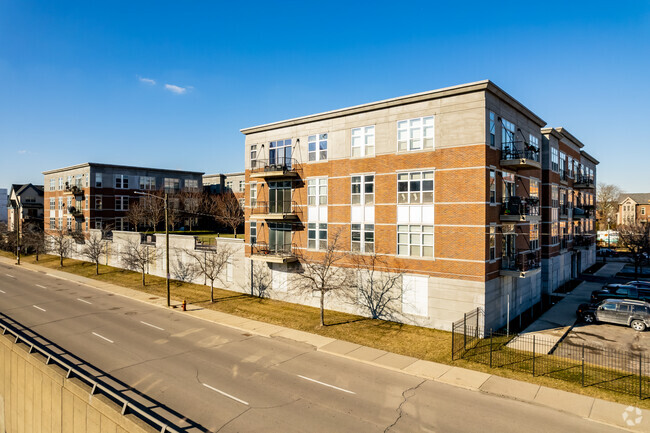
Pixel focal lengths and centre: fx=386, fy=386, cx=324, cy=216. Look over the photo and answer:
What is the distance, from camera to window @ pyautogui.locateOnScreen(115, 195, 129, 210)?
199 feet

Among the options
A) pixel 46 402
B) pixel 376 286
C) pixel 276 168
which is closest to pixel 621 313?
pixel 376 286

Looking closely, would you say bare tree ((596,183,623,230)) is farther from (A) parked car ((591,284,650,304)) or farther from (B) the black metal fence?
(B) the black metal fence

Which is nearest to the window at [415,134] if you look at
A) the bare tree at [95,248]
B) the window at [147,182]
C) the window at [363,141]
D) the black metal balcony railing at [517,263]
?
the window at [363,141]

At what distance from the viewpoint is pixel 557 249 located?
1448 inches

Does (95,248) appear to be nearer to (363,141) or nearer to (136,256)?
(136,256)

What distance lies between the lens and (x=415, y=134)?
2519 centimetres

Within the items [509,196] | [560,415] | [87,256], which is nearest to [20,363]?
[560,415]

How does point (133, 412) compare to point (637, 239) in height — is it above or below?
below

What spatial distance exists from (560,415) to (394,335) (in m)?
10.1

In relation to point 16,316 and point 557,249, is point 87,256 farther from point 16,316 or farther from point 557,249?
point 557,249

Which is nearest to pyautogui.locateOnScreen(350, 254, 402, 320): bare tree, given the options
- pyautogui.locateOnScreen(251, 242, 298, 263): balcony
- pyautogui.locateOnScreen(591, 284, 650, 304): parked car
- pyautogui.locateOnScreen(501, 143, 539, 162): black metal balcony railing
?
pyautogui.locateOnScreen(251, 242, 298, 263): balcony

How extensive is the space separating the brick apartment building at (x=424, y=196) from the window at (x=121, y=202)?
1506 inches

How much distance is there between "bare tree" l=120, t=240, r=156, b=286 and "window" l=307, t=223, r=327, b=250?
2073 cm

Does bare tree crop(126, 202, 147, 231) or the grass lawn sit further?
bare tree crop(126, 202, 147, 231)
